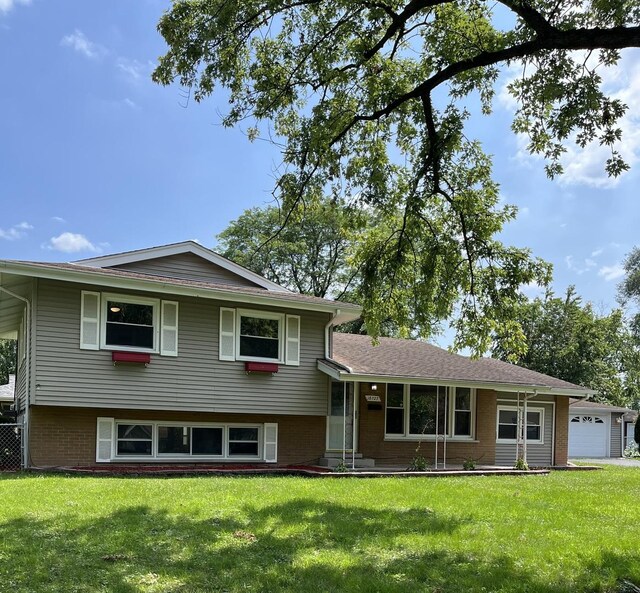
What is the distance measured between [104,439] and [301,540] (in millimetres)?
8627

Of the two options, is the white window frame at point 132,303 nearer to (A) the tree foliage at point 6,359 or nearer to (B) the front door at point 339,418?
(B) the front door at point 339,418

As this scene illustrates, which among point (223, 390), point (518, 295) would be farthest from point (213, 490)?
point (518, 295)

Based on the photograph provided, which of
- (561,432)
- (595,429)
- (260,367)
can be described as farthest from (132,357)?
(595,429)

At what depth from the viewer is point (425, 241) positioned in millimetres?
→ 11656

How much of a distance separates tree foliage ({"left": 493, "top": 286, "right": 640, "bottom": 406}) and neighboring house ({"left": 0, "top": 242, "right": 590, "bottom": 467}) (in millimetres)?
16289

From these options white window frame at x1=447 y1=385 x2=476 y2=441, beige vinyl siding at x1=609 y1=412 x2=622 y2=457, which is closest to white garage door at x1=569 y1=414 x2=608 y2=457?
beige vinyl siding at x1=609 y1=412 x2=622 y2=457

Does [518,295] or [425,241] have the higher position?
[425,241]

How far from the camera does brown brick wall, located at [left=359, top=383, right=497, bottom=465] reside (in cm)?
1753

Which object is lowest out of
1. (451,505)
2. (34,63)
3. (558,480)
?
(558,480)

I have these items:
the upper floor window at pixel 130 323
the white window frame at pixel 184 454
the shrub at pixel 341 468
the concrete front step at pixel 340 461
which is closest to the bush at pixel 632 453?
the concrete front step at pixel 340 461

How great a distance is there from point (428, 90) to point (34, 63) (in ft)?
35.0

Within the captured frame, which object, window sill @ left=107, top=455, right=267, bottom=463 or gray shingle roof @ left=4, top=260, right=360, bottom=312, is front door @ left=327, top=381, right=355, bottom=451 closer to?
window sill @ left=107, top=455, right=267, bottom=463

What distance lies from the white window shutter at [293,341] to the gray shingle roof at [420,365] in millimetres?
1162

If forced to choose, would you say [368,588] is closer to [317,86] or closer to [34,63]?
[317,86]
